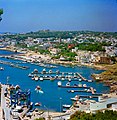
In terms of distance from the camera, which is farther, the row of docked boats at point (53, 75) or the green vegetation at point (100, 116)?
the row of docked boats at point (53, 75)

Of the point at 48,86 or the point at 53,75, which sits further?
the point at 53,75

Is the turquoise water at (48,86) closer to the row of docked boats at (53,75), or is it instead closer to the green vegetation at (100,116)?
the row of docked boats at (53,75)

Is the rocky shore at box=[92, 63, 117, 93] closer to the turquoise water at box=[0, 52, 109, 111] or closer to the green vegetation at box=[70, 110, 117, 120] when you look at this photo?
the turquoise water at box=[0, 52, 109, 111]

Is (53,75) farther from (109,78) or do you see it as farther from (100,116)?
(100,116)

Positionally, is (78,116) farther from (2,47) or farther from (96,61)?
(2,47)

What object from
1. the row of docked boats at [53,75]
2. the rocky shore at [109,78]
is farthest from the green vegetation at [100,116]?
the row of docked boats at [53,75]

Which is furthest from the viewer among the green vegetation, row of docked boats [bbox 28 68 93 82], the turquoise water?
row of docked boats [bbox 28 68 93 82]

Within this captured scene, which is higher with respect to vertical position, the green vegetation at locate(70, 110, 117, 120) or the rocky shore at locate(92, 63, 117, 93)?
the rocky shore at locate(92, 63, 117, 93)

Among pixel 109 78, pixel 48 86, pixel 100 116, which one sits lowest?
pixel 100 116

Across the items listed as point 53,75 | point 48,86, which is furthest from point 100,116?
point 53,75

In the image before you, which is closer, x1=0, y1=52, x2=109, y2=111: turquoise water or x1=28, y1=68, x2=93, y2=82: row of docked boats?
x1=0, y1=52, x2=109, y2=111: turquoise water

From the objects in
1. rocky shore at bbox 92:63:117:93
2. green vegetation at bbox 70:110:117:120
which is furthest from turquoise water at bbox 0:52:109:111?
green vegetation at bbox 70:110:117:120

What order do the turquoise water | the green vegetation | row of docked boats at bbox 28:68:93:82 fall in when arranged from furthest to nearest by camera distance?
row of docked boats at bbox 28:68:93:82
the turquoise water
the green vegetation
